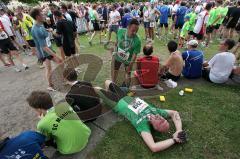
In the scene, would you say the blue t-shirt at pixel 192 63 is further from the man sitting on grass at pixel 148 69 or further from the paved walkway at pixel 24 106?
the man sitting on grass at pixel 148 69

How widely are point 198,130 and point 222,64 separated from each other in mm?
2149

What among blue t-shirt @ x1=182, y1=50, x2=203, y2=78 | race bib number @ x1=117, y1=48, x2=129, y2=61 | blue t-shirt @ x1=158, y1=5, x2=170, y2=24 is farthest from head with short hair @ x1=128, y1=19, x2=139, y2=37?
blue t-shirt @ x1=158, y1=5, x2=170, y2=24

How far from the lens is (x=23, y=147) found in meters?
2.49

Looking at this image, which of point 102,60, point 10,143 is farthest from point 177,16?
point 10,143

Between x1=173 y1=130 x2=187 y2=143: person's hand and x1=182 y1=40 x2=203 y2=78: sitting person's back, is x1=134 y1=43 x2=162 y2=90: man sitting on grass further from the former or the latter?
x1=173 y1=130 x2=187 y2=143: person's hand

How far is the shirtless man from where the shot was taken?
504 centimetres

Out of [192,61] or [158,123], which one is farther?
[192,61]

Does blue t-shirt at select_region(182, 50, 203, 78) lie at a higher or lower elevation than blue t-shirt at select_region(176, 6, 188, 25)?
lower

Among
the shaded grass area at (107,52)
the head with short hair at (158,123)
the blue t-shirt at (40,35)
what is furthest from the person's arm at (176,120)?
the blue t-shirt at (40,35)

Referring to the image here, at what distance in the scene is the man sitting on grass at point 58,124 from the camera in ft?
9.62

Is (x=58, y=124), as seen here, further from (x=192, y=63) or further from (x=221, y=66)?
(x=221, y=66)

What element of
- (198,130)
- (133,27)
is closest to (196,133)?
(198,130)

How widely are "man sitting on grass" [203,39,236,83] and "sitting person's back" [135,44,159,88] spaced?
4.77 feet

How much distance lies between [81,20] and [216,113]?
1154 centimetres
